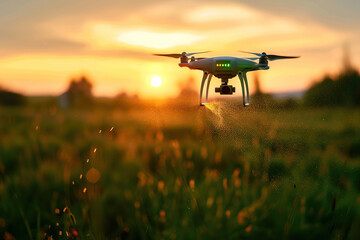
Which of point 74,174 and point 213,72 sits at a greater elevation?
point 213,72

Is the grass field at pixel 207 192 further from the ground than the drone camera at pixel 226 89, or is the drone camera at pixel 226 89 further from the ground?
the drone camera at pixel 226 89

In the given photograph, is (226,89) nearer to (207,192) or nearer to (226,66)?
(226,66)

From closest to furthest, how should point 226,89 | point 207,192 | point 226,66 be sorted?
point 226,66 < point 226,89 < point 207,192

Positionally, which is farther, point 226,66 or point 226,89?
point 226,89

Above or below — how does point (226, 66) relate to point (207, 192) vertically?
above

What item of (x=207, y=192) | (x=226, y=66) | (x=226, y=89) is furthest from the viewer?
(x=207, y=192)

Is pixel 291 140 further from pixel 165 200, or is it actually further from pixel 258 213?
pixel 165 200

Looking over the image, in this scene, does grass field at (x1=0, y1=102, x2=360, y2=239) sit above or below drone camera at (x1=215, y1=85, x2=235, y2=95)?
below

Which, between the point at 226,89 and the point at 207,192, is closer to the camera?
the point at 226,89

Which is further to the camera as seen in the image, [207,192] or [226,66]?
[207,192]

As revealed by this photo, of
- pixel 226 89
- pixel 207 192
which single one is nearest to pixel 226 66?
pixel 226 89

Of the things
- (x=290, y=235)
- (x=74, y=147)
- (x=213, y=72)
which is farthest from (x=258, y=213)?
(x=74, y=147)
